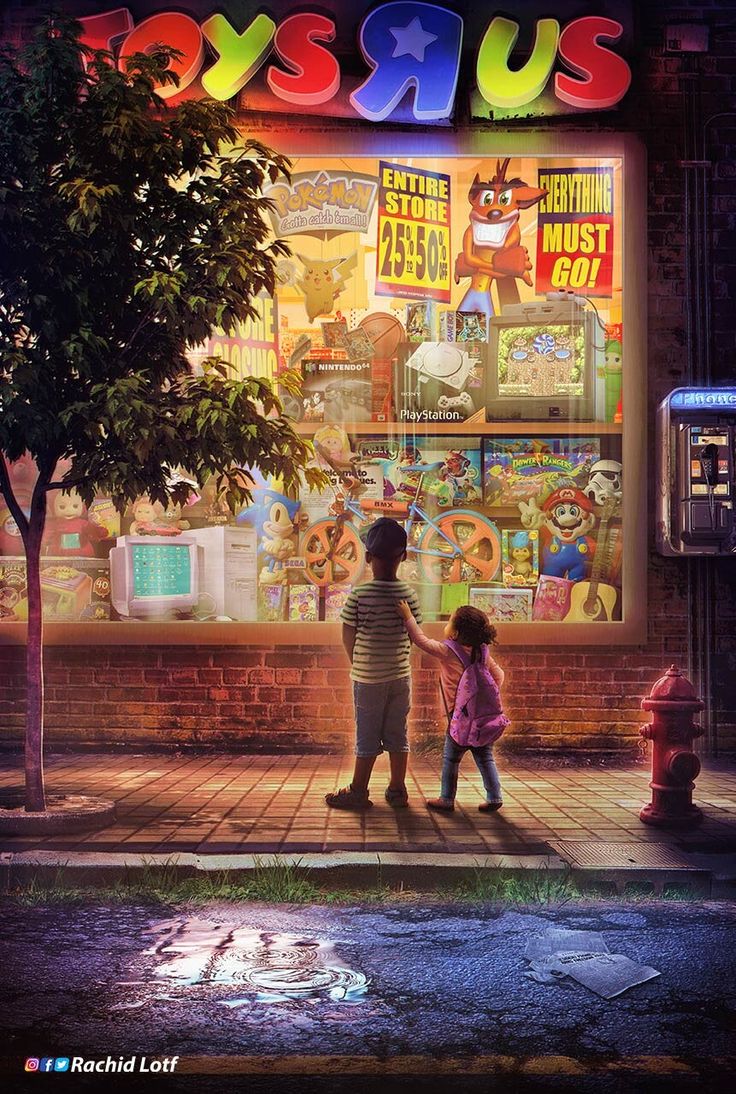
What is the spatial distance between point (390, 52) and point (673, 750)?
260 inches

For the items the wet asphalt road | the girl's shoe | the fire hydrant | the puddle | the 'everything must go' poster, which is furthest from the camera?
the 'everything must go' poster

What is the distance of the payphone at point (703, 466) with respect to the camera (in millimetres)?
9633

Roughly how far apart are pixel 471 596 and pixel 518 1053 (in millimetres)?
6633

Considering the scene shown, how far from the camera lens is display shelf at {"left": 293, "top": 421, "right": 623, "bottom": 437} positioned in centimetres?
1017

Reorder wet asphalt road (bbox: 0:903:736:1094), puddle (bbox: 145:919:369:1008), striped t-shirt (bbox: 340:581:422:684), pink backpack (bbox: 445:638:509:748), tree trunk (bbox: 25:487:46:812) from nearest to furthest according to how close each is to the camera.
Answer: wet asphalt road (bbox: 0:903:736:1094) < puddle (bbox: 145:919:369:1008) < tree trunk (bbox: 25:487:46:812) < pink backpack (bbox: 445:638:509:748) < striped t-shirt (bbox: 340:581:422:684)

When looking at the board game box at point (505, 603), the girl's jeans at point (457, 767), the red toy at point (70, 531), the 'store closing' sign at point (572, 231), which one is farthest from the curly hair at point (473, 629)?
the red toy at point (70, 531)

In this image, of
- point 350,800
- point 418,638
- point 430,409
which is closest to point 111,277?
point 418,638

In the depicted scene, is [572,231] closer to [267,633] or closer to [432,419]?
[432,419]

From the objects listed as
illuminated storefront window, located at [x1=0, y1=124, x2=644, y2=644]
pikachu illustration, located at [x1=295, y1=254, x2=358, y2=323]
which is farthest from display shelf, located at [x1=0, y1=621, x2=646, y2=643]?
pikachu illustration, located at [x1=295, y1=254, x2=358, y2=323]

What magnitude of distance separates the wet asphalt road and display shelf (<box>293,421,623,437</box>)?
5.40 meters

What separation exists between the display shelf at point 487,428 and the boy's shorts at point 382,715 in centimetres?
322

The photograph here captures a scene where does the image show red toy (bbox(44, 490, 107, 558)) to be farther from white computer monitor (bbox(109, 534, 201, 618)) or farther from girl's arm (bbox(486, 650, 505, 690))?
girl's arm (bbox(486, 650, 505, 690))

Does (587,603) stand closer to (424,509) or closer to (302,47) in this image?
(424,509)

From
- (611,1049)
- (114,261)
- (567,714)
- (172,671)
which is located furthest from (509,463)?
(611,1049)
